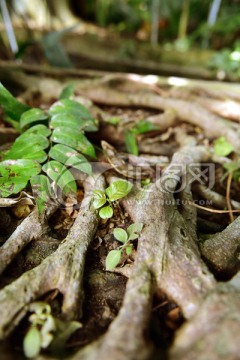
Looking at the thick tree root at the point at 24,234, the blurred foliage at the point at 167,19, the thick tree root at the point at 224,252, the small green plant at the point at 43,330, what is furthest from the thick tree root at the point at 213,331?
the blurred foliage at the point at 167,19

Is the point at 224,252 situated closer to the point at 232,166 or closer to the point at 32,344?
the point at 232,166

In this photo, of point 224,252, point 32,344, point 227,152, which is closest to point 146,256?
point 224,252

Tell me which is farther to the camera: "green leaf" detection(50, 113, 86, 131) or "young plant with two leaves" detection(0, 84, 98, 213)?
"green leaf" detection(50, 113, 86, 131)

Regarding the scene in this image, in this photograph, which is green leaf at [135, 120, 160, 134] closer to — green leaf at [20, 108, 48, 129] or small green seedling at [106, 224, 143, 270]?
green leaf at [20, 108, 48, 129]

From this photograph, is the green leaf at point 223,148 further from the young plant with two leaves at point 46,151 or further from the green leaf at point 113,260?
the green leaf at point 113,260

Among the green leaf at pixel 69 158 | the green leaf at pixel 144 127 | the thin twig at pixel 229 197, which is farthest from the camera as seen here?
the green leaf at pixel 144 127

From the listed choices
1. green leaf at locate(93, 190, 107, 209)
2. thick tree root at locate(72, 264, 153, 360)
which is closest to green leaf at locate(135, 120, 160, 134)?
green leaf at locate(93, 190, 107, 209)
